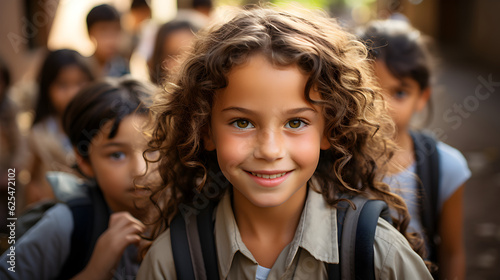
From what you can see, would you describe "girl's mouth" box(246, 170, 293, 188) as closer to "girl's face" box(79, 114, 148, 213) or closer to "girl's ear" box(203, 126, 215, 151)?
"girl's ear" box(203, 126, 215, 151)

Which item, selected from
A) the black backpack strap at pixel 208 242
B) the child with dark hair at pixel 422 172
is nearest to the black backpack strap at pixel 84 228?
the black backpack strap at pixel 208 242

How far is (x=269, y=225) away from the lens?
1703 mm

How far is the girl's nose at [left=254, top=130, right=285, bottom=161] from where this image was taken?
145cm

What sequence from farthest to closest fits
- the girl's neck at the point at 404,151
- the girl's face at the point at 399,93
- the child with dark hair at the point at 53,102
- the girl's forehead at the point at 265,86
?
the child with dark hair at the point at 53,102 → the girl's face at the point at 399,93 → the girl's neck at the point at 404,151 → the girl's forehead at the point at 265,86

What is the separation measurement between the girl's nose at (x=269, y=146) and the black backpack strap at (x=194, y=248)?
41 cm

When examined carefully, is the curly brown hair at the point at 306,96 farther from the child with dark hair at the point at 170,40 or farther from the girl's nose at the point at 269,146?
the child with dark hair at the point at 170,40

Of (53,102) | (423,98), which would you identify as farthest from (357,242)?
(53,102)

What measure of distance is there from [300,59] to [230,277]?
0.81 meters

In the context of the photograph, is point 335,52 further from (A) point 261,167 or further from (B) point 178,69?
(B) point 178,69

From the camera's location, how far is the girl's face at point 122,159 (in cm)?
221

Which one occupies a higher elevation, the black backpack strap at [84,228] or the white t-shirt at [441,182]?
the white t-shirt at [441,182]

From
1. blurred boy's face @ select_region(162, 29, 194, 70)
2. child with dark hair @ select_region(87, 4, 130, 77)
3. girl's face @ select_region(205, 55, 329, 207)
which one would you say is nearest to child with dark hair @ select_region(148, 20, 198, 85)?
blurred boy's face @ select_region(162, 29, 194, 70)

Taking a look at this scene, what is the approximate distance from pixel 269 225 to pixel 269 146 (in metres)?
0.39

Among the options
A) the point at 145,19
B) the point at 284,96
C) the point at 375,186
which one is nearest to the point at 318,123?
the point at 284,96
